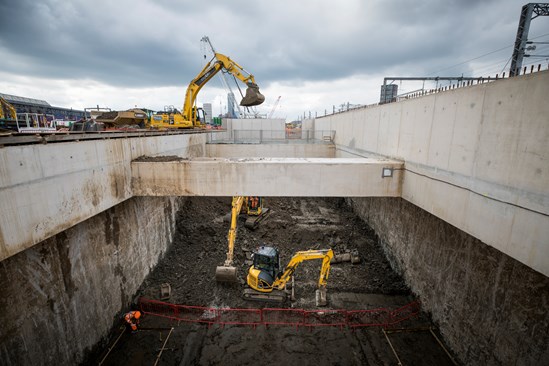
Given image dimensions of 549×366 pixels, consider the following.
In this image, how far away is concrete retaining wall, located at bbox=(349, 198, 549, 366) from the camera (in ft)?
19.7

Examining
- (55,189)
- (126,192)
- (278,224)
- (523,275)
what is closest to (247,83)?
(278,224)

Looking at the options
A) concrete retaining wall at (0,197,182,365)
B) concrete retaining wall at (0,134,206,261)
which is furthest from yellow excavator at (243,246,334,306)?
concrete retaining wall at (0,134,206,261)

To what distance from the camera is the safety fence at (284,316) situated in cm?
967

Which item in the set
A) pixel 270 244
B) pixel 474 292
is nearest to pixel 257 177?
pixel 270 244

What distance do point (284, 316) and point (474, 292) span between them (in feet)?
21.6

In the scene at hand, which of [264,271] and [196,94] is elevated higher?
[196,94]

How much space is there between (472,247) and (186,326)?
411 inches

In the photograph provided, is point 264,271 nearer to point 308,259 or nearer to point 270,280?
point 270,280

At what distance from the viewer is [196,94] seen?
18.7 m

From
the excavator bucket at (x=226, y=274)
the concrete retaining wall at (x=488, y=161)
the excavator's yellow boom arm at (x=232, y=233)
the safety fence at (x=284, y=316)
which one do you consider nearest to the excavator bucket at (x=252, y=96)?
the excavator's yellow boom arm at (x=232, y=233)

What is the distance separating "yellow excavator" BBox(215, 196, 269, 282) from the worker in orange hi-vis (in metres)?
3.38

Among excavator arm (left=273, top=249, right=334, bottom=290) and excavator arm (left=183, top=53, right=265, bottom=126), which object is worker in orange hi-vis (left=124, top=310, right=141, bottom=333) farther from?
excavator arm (left=183, top=53, right=265, bottom=126)

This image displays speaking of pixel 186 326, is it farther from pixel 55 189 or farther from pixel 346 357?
pixel 55 189

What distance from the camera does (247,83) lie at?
1689 centimetres
